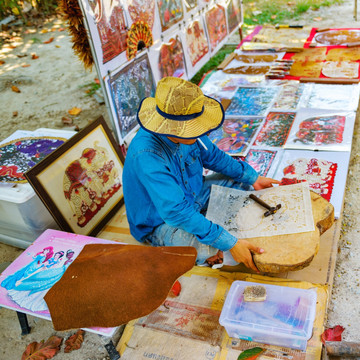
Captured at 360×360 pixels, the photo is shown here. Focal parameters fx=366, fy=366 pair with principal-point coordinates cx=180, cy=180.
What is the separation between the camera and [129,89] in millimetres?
2945

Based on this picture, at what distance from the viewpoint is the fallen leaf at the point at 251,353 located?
5.40 ft

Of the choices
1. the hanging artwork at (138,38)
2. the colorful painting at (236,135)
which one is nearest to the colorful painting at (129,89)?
the hanging artwork at (138,38)

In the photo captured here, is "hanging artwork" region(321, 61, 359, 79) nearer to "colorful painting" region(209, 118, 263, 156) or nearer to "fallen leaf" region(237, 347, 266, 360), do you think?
"colorful painting" region(209, 118, 263, 156)

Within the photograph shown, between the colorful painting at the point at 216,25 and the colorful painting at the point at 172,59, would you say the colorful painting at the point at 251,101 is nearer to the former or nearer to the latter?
the colorful painting at the point at 172,59

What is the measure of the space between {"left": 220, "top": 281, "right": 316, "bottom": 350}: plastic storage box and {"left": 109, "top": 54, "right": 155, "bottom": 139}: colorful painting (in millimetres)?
1687

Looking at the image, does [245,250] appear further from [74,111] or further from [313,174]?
[74,111]

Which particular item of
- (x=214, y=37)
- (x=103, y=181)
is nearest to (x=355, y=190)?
(x=103, y=181)

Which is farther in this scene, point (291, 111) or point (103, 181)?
point (291, 111)

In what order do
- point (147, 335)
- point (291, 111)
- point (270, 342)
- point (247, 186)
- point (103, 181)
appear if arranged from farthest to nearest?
point (291, 111)
point (103, 181)
point (247, 186)
point (147, 335)
point (270, 342)

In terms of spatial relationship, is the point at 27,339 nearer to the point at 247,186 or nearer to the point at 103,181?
the point at 103,181

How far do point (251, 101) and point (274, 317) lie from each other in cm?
241

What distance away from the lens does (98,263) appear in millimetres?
1716

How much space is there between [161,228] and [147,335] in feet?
1.86

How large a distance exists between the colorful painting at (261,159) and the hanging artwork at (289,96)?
0.72 metres
